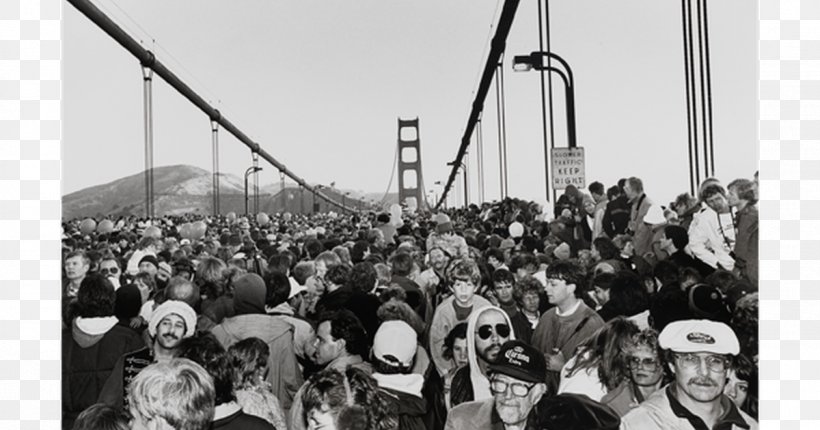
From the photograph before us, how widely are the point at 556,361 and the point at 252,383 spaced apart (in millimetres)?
1615

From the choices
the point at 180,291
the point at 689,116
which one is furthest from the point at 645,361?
the point at 689,116

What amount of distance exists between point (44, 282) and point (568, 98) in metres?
9.46

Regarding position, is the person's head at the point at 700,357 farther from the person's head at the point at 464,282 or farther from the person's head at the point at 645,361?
the person's head at the point at 464,282

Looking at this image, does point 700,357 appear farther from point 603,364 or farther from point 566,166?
point 566,166

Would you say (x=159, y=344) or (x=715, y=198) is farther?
(x=715, y=198)

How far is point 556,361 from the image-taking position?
435 cm

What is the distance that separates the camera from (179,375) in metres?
2.85

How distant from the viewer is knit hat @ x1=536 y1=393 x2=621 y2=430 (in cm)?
282

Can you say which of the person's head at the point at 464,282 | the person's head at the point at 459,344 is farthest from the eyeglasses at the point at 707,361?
the person's head at the point at 464,282

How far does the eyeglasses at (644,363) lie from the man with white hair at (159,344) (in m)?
2.07

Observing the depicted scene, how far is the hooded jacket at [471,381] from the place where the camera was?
384 centimetres

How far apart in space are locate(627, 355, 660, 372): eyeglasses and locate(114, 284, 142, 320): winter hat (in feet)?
8.97

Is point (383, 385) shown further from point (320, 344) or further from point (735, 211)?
point (735, 211)

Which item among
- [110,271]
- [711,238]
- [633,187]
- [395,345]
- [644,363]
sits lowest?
[644,363]
